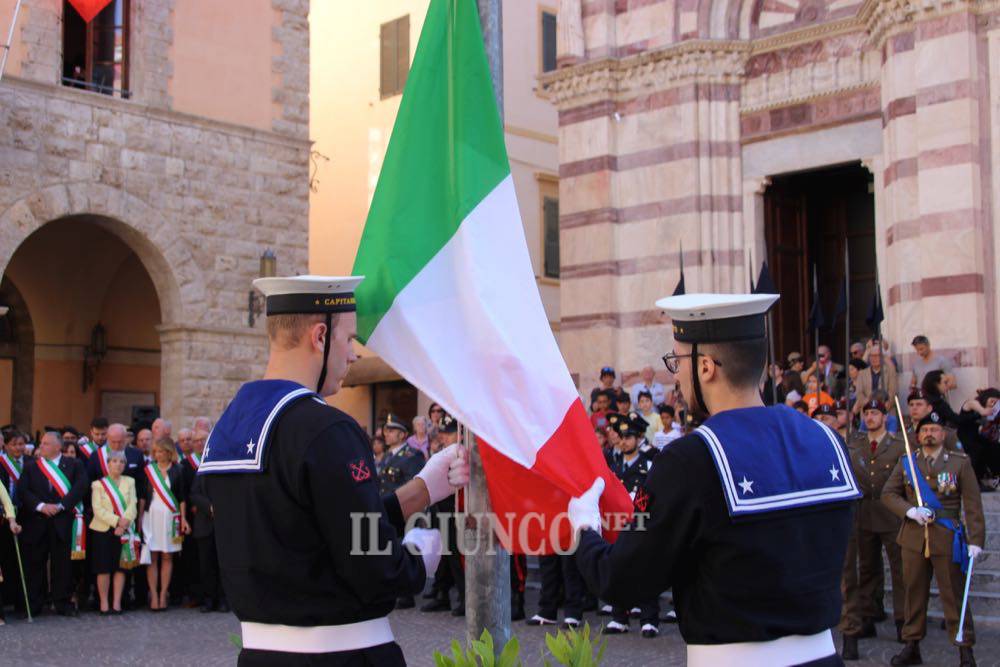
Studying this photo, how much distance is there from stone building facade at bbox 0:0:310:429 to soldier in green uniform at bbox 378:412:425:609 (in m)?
6.31

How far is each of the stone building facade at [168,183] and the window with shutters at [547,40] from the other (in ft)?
22.5

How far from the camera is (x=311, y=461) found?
3.40 metres

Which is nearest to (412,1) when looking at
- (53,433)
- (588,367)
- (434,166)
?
(588,367)

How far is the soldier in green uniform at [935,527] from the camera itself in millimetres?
9250

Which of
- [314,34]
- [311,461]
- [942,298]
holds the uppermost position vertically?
[314,34]

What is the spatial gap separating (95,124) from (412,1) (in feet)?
32.1

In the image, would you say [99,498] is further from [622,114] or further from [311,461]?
[311,461]

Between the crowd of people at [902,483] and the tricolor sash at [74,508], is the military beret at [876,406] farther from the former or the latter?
the tricolor sash at [74,508]

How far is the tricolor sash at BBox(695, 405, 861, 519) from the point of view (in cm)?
321

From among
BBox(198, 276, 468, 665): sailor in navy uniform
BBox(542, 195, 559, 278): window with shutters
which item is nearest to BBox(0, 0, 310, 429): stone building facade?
BBox(542, 195, 559, 278): window with shutters

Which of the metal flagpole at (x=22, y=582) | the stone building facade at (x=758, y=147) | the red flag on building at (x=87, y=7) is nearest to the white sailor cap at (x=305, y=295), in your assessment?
the metal flagpole at (x=22, y=582)

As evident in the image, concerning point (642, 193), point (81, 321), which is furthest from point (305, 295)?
point (81, 321)

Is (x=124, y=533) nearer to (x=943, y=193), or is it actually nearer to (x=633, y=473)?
(x=633, y=473)

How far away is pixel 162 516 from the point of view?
13.3 metres
